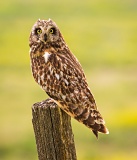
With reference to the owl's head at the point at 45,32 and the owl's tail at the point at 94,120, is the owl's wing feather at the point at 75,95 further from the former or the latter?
the owl's head at the point at 45,32

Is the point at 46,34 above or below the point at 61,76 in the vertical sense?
above

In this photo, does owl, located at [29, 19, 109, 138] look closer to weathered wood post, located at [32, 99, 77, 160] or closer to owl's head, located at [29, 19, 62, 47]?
owl's head, located at [29, 19, 62, 47]

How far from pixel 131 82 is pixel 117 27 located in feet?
42.7

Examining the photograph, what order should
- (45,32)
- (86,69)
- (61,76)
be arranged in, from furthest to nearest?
(86,69) < (45,32) < (61,76)

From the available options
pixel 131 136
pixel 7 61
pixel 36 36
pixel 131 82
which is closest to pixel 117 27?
pixel 7 61

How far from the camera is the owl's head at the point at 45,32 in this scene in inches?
331

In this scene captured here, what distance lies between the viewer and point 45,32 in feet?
27.5

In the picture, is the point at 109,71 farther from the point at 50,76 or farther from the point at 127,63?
the point at 50,76

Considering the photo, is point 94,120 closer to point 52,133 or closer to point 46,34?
point 52,133

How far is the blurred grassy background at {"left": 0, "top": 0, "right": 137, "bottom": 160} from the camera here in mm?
18033

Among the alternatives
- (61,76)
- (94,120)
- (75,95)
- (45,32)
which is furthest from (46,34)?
(94,120)

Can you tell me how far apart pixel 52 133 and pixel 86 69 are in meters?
20.0

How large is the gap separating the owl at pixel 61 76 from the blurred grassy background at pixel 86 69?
8.11 meters

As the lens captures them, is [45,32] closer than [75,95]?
No
